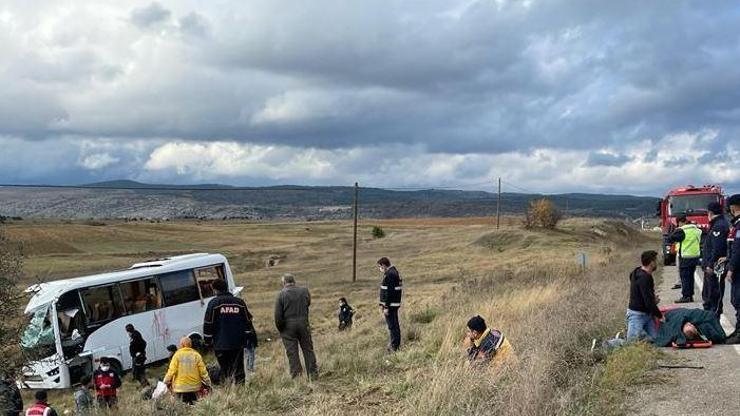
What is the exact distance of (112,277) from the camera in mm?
18938

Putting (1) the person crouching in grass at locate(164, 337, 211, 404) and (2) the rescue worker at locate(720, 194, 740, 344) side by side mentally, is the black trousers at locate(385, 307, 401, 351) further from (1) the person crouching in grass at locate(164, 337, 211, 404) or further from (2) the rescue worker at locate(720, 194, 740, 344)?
(2) the rescue worker at locate(720, 194, 740, 344)

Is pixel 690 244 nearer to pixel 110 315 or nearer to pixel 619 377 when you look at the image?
pixel 619 377

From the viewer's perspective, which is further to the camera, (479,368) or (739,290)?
(739,290)

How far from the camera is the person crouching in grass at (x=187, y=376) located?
35.0ft

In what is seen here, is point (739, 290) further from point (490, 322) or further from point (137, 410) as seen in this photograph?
point (137, 410)

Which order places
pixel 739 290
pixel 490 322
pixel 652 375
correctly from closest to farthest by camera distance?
pixel 652 375 → pixel 739 290 → pixel 490 322

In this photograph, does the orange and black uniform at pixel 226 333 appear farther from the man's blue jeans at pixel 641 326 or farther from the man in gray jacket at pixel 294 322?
the man's blue jeans at pixel 641 326

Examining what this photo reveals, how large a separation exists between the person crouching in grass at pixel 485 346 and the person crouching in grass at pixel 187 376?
4.24m

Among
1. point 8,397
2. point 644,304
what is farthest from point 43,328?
point 644,304

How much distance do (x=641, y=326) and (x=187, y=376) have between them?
662 centimetres

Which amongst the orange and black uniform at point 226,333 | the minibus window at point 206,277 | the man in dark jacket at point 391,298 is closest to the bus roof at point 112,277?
the minibus window at point 206,277

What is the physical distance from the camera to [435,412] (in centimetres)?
644

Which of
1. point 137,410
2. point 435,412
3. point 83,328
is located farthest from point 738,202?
point 83,328

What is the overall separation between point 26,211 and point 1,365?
208813mm
